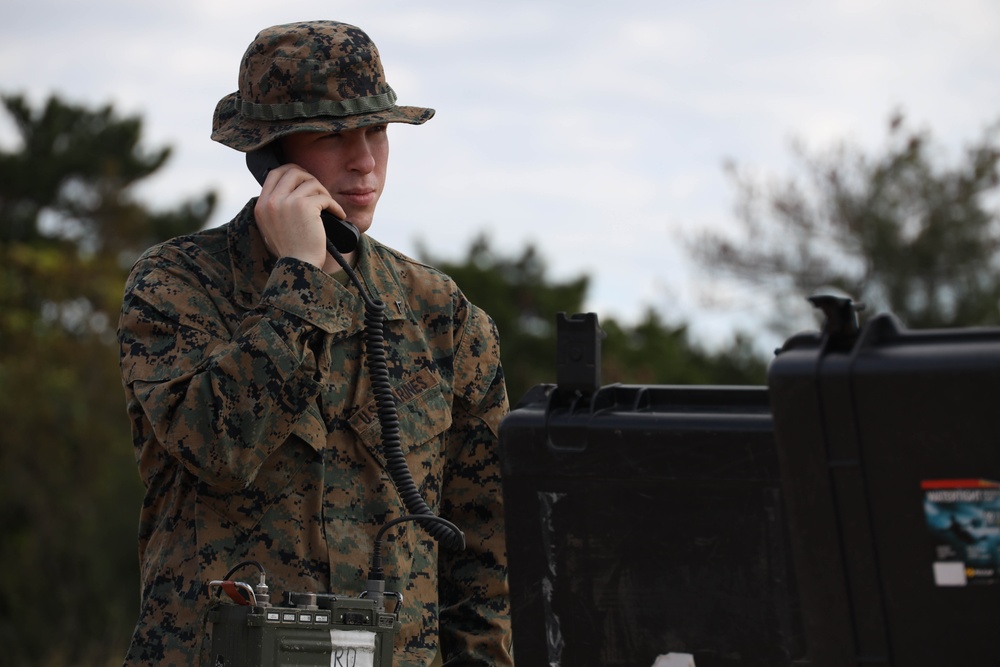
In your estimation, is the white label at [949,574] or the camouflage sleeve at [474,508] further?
the camouflage sleeve at [474,508]

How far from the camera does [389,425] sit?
3135 mm

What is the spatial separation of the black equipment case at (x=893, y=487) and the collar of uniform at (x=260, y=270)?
140cm

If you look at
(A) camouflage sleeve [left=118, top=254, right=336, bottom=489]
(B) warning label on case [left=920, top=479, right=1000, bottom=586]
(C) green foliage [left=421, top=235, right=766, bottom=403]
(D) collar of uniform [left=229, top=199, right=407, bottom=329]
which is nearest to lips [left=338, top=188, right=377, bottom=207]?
(D) collar of uniform [left=229, top=199, right=407, bottom=329]

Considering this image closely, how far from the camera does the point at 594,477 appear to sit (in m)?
2.21

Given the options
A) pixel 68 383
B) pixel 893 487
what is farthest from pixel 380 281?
pixel 68 383

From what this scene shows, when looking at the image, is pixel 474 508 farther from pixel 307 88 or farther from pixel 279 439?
pixel 307 88

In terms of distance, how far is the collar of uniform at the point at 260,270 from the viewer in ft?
10.5

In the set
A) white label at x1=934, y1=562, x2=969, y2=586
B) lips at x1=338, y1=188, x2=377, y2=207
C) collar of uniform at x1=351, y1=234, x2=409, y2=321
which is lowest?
white label at x1=934, y1=562, x2=969, y2=586

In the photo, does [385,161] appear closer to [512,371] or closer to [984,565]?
[984,565]

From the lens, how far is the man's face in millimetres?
3307

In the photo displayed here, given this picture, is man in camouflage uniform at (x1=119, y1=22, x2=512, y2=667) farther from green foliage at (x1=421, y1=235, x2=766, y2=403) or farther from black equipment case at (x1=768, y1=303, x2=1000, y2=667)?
green foliage at (x1=421, y1=235, x2=766, y2=403)

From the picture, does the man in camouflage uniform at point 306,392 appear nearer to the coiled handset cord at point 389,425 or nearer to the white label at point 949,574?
the coiled handset cord at point 389,425

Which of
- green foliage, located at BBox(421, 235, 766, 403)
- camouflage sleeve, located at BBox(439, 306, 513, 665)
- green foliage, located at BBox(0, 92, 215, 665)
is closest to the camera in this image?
camouflage sleeve, located at BBox(439, 306, 513, 665)

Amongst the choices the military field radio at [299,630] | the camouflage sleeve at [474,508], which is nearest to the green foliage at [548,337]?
the camouflage sleeve at [474,508]
